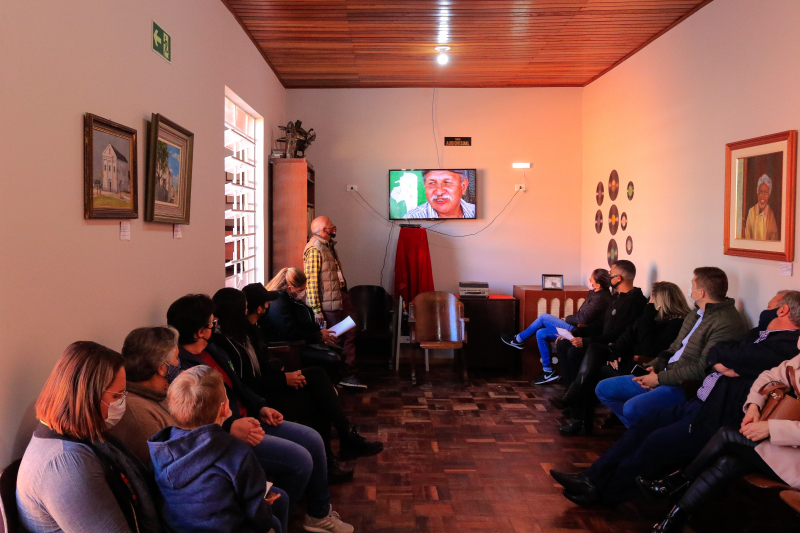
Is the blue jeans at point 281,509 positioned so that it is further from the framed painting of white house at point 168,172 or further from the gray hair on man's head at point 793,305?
the gray hair on man's head at point 793,305

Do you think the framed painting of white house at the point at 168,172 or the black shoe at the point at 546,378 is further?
the black shoe at the point at 546,378

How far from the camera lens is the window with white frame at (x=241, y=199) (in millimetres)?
5355

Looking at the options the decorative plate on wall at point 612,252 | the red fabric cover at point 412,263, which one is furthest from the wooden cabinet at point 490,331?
the decorative plate on wall at point 612,252

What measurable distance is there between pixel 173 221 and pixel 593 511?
9.20 ft

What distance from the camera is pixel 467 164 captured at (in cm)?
786

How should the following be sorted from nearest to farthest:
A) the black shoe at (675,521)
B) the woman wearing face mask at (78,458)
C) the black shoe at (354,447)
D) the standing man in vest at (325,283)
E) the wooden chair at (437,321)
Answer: the woman wearing face mask at (78,458) → the black shoe at (675,521) → the black shoe at (354,447) → the standing man in vest at (325,283) → the wooden chair at (437,321)

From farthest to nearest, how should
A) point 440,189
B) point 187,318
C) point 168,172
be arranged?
point 440,189 < point 168,172 < point 187,318

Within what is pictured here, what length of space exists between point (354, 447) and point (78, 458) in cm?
264

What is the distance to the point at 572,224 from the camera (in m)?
7.94

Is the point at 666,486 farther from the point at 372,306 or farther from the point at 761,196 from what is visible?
the point at 372,306

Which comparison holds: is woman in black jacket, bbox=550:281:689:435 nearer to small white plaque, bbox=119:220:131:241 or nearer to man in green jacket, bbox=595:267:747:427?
man in green jacket, bbox=595:267:747:427

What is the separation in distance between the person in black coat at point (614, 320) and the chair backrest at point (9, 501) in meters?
4.01

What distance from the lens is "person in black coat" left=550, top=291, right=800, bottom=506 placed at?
10.7 ft

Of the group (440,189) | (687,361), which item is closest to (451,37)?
(440,189)
